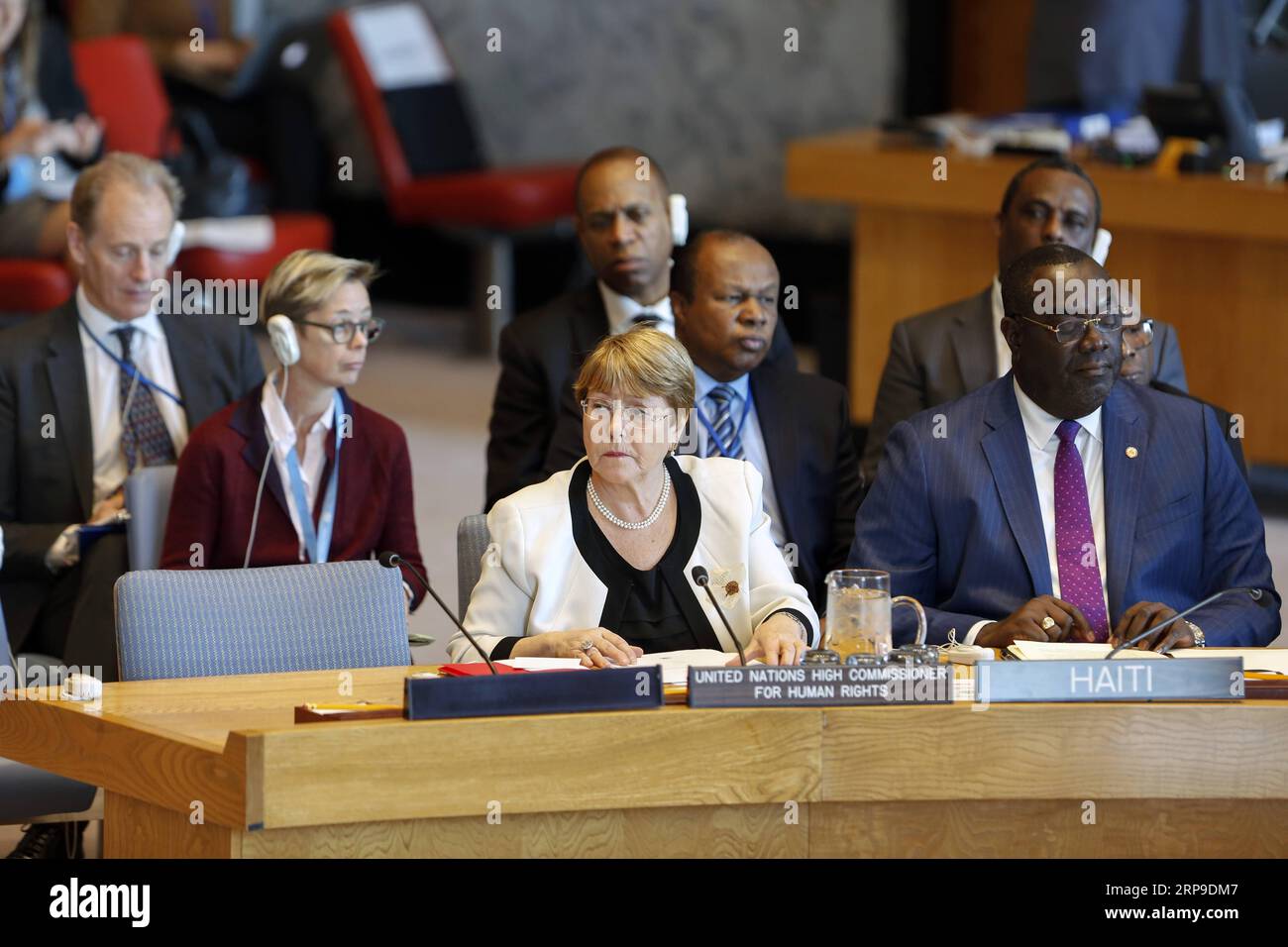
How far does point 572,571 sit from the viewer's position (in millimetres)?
3115

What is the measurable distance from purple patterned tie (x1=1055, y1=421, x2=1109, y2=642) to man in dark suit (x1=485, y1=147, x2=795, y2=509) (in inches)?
41.9

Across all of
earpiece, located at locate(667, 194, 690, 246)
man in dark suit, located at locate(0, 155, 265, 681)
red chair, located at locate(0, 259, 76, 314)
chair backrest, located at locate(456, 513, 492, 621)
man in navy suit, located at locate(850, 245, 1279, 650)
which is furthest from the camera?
red chair, located at locate(0, 259, 76, 314)

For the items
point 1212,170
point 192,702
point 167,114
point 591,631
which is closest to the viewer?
point 192,702

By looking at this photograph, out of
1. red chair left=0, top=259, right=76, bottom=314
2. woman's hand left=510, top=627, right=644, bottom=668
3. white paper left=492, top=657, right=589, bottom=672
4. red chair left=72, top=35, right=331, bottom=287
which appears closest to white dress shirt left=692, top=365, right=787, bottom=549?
woman's hand left=510, top=627, right=644, bottom=668

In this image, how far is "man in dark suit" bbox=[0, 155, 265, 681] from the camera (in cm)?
392

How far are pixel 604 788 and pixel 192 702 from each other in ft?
1.94

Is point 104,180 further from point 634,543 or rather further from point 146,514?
point 634,543

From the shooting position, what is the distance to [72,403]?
4.02 m

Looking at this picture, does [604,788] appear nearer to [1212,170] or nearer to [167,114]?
→ [1212,170]

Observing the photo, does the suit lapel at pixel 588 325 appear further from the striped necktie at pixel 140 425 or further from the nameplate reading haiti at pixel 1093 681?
the nameplate reading haiti at pixel 1093 681

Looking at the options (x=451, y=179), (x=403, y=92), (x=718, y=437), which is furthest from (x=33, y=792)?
(x=403, y=92)

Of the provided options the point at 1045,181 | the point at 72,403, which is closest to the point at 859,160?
the point at 1045,181

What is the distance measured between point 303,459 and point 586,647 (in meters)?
1.15

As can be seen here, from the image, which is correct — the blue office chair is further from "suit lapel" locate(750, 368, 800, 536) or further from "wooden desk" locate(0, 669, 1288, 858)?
"suit lapel" locate(750, 368, 800, 536)
